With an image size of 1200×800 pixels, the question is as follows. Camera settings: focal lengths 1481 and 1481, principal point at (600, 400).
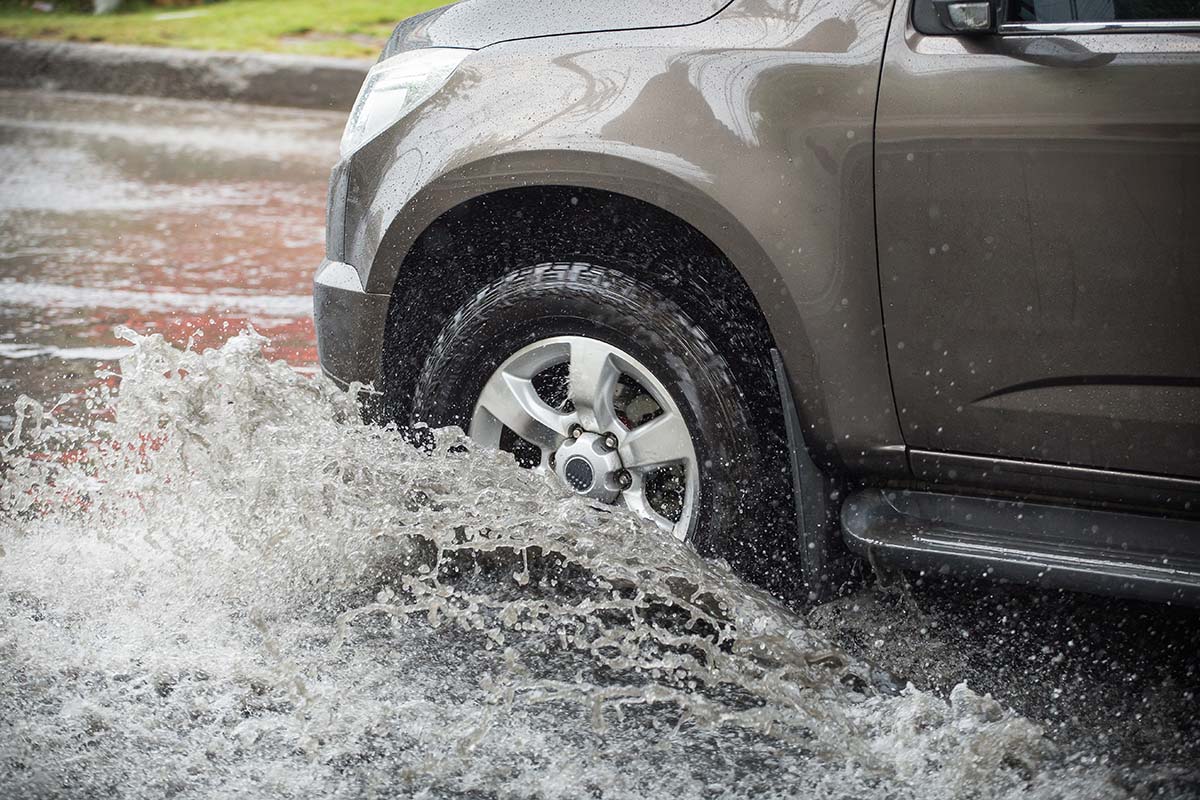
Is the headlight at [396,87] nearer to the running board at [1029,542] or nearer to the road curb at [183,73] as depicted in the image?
the running board at [1029,542]

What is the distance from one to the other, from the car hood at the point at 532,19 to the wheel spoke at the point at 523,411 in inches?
28.3

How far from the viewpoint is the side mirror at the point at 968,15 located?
251cm

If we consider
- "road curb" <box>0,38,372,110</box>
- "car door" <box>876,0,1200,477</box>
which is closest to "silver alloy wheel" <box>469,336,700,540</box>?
→ "car door" <box>876,0,1200,477</box>

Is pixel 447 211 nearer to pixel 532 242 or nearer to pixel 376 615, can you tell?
pixel 532 242

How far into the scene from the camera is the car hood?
2887 mm

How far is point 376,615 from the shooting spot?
3.19 metres

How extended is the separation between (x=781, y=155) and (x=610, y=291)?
19.2 inches

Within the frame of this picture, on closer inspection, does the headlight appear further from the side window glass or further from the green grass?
the green grass

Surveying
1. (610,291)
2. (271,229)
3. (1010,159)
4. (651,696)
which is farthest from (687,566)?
(271,229)

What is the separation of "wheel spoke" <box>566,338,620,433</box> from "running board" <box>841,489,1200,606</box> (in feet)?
1.81

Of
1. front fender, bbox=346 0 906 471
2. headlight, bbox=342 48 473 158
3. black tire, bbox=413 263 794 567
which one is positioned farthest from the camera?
headlight, bbox=342 48 473 158

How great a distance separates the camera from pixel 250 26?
12984mm

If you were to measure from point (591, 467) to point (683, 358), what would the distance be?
0.32 meters

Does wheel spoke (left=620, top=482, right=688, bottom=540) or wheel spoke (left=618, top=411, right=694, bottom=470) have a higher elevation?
wheel spoke (left=618, top=411, right=694, bottom=470)
